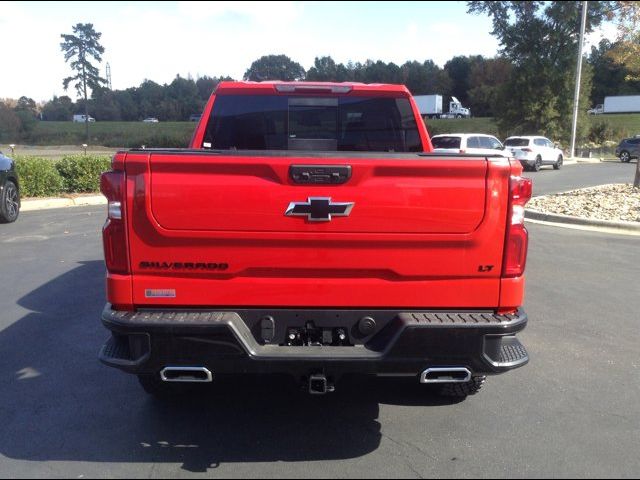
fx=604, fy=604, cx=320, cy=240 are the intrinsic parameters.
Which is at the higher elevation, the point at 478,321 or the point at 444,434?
the point at 478,321

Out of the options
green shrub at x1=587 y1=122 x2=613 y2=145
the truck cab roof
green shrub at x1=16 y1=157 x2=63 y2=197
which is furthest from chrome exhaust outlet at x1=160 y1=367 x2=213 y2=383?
green shrub at x1=587 y1=122 x2=613 y2=145

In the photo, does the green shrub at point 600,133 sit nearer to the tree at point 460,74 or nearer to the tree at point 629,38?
the tree at point 629,38

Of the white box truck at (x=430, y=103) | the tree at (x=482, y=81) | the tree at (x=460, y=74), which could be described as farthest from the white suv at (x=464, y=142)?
the tree at (x=460, y=74)

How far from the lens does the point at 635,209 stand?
12891 millimetres

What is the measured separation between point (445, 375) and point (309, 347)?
755 mm

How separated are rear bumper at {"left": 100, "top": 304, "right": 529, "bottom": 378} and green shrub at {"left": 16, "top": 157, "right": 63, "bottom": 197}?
1335cm

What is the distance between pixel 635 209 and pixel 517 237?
37.0 ft

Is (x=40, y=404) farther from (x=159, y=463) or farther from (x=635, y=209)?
(x=635, y=209)

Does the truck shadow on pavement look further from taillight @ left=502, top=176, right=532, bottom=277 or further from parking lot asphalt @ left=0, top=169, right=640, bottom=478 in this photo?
taillight @ left=502, top=176, right=532, bottom=277

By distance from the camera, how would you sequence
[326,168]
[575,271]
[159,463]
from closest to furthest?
[326,168] → [159,463] → [575,271]

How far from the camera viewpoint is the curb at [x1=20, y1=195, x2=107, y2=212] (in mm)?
14446

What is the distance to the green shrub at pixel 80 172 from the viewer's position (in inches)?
636

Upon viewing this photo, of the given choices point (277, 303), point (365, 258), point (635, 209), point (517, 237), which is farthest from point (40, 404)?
point (635, 209)

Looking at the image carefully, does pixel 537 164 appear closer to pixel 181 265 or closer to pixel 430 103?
pixel 181 265
